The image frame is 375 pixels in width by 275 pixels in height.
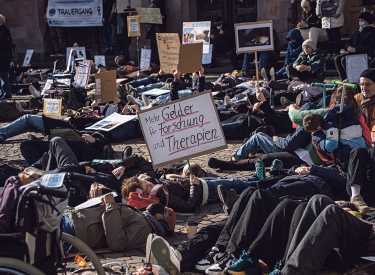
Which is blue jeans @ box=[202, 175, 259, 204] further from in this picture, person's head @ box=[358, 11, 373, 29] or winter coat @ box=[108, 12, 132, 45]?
winter coat @ box=[108, 12, 132, 45]

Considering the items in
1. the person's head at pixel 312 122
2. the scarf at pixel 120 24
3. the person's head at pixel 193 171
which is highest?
the scarf at pixel 120 24

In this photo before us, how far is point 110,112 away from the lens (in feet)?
43.7

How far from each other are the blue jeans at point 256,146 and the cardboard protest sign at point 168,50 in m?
7.26

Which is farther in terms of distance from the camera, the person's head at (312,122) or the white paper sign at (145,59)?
the white paper sign at (145,59)

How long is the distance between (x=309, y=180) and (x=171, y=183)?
139 centimetres

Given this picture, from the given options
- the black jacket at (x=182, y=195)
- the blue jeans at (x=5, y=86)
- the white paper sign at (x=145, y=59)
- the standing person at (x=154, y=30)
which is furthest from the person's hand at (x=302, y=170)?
the standing person at (x=154, y=30)

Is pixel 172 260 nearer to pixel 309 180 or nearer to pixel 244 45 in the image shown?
pixel 309 180

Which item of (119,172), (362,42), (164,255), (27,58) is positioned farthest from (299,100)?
(27,58)

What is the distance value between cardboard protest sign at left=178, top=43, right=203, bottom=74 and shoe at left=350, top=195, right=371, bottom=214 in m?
6.81

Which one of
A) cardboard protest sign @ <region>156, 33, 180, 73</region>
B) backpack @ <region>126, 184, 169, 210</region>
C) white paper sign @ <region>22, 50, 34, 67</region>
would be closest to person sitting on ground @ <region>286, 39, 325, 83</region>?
cardboard protest sign @ <region>156, 33, 180, 73</region>

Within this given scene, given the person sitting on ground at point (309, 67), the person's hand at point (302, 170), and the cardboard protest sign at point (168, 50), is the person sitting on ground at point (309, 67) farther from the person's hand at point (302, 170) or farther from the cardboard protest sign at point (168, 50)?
the person's hand at point (302, 170)

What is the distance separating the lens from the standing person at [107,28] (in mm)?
21719

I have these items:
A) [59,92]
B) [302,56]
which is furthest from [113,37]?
[302,56]

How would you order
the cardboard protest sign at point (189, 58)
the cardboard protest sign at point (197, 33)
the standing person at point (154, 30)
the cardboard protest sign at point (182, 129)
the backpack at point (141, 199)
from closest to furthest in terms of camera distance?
the backpack at point (141, 199)
the cardboard protest sign at point (182, 129)
the cardboard protest sign at point (189, 58)
the cardboard protest sign at point (197, 33)
the standing person at point (154, 30)
